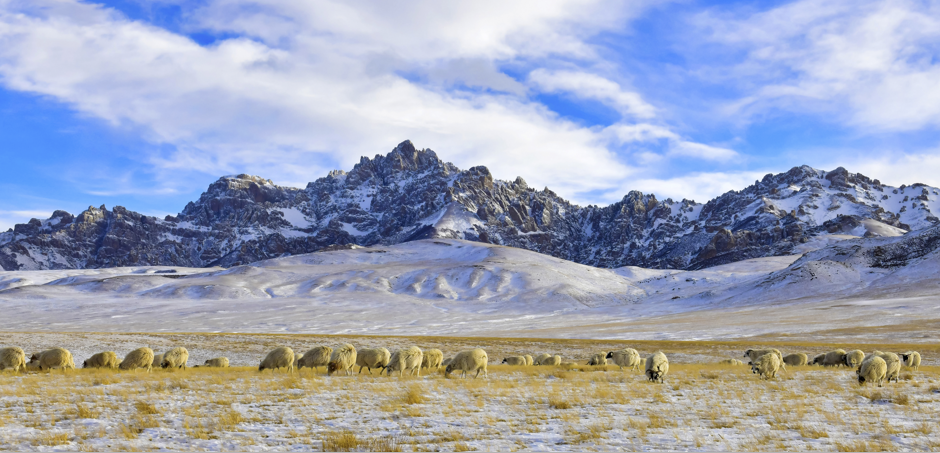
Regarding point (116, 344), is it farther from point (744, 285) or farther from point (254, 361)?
point (744, 285)

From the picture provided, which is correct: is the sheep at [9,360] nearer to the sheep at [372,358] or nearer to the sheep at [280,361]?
the sheep at [280,361]

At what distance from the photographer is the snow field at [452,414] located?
12.7 metres

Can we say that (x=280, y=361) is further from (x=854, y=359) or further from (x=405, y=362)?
(x=854, y=359)

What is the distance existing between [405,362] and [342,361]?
2756mm

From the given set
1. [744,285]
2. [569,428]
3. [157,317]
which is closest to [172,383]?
[569,428]

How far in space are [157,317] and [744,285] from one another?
465 ft

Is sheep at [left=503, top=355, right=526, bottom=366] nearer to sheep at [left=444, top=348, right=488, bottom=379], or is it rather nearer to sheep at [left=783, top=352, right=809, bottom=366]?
sheep at [left=444, top=348, right=488, bottom=379]

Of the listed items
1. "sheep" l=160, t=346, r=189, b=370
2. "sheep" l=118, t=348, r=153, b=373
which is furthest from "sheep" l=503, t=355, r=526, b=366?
"sheep" l=118, t=348, r=153, b=373

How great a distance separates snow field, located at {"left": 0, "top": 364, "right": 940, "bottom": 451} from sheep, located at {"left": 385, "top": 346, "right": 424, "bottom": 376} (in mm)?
2394

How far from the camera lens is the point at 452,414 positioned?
Answer: 52.5 ft

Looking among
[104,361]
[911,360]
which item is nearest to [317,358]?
[104,361]

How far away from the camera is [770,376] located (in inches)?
1022

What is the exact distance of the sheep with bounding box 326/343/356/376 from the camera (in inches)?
1040

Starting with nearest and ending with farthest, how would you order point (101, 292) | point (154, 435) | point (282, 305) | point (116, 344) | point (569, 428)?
point (154, 435) → point (569, 428) → point (116, 344) → point (282, 305) → point (101, 292)
